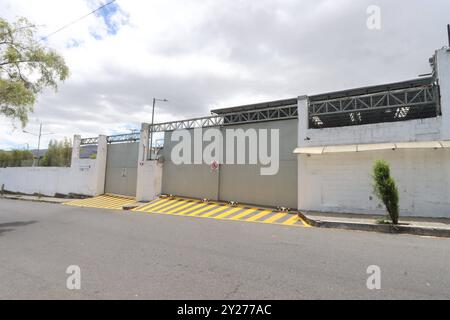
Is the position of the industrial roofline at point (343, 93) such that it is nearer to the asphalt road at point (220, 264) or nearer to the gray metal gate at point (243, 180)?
the gray metal gate at point (243, 180)

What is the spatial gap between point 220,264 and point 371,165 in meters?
9.77

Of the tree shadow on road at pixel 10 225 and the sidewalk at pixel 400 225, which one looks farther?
the tree shadow on road at pixel 10 225

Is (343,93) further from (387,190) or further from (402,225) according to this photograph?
(402,225)

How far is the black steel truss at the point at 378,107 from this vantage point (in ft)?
40.4

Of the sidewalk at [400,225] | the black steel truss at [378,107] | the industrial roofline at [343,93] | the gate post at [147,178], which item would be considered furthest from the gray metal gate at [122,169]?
the sidewalk at [400,225]

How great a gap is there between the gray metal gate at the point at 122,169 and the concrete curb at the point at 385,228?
48.5 ft

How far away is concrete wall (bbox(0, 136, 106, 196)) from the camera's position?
23109 millimetres

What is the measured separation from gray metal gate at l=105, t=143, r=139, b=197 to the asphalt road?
12228mm

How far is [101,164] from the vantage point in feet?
76.2

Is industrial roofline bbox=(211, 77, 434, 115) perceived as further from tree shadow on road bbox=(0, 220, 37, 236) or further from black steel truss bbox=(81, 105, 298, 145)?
tree shadow on road bbox=(0, 220, 37, 236)

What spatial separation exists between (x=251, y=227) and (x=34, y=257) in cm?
665

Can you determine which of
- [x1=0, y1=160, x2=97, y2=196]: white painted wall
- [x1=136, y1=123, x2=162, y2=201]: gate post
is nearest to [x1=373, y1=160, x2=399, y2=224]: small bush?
[x1=136, y1=123, x2=162, y2=201]: gate post
